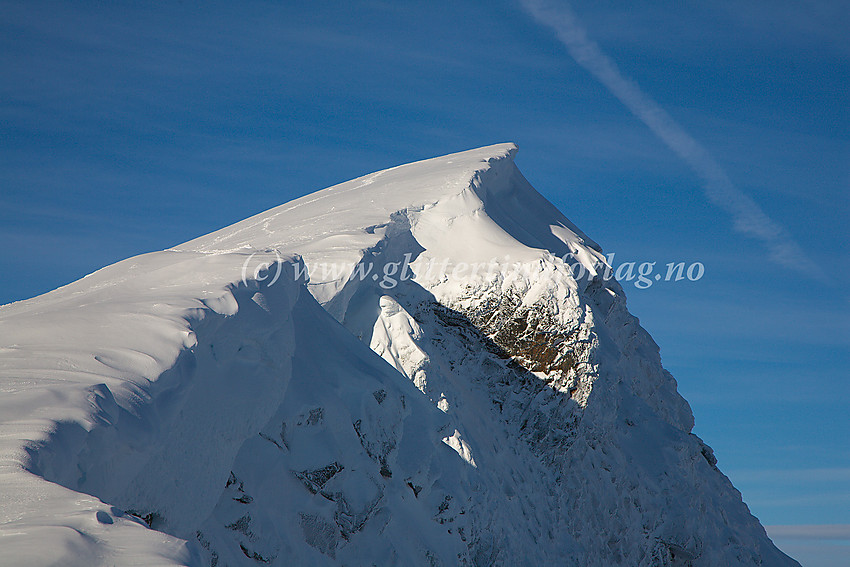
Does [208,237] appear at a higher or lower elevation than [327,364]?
higher

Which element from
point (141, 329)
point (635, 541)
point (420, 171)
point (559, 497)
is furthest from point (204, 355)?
point (420, 171)

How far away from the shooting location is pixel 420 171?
20516 mm

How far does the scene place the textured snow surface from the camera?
514cm

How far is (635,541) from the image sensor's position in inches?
634

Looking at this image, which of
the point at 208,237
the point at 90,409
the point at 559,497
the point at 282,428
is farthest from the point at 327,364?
the point at 208,237

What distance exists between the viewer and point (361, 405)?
9586 mm

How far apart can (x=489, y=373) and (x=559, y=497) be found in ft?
8.87

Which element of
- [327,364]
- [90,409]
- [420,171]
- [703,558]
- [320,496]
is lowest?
[90,409]

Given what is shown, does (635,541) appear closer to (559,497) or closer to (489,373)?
(559,497)

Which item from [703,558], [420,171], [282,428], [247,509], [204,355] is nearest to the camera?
[204,355]

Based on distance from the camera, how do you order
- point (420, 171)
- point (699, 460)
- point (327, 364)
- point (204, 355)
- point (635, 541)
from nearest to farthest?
1. point (204, 355)
2. point (327, 364)
3. point (635, 541)
4. point (699, 460)
5. point (420, 171)

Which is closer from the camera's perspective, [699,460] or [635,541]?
[635,541]

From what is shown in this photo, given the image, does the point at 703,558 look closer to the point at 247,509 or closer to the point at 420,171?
the point at 420,171

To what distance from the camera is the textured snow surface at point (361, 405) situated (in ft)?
16.9
